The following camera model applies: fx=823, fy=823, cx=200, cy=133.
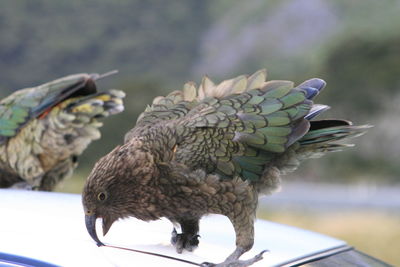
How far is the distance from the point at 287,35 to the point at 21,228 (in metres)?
30.7

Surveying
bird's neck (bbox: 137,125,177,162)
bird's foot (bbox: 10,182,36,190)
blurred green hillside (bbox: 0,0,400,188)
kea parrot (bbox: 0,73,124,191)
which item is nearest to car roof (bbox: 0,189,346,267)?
bird's neck (bbox: 137,125,177,162)

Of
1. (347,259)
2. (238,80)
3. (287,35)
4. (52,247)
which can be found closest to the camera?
(52,247)

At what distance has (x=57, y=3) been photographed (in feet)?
102

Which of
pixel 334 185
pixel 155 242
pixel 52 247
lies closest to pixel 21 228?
pixel 52 247

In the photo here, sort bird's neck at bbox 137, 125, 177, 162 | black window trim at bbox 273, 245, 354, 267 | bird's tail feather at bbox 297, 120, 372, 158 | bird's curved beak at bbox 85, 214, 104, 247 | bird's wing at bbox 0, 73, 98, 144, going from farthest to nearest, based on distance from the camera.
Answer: bird's wing at bbox 0, 73, 98, 144
bird's tail feather at bbox 297, 120, 372, 158
bird's neck at bbox 137, 125, 177, 162
black window trim at bbox 273, 245, 354, 267
bird's curved beak at bbox 85, 214, 104, 247

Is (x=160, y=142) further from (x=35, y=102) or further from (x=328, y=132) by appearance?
(x=35, y=102)

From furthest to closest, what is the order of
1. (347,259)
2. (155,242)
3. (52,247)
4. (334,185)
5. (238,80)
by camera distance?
(334,185), (238,80), (347,259), (155,242), (52,247)

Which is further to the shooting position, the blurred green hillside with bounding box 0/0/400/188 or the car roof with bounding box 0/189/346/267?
the blurred green hillside with bounding box 0/0/400/188

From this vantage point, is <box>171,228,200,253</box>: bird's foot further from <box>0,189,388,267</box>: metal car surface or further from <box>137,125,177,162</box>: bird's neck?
<box>137,125,177,162</box>: bird's neck

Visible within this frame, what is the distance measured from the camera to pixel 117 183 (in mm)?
2799

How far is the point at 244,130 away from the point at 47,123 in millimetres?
2112

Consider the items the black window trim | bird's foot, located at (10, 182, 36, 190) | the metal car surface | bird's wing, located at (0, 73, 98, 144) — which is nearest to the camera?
the metal car surface

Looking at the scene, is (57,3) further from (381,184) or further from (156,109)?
(156,109)

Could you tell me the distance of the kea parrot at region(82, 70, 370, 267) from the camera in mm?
2807
